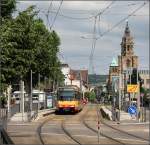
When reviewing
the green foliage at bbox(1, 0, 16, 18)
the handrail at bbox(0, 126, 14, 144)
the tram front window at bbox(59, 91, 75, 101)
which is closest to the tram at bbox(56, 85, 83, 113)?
the tram front window at bbox(59, 91, 75, 101)

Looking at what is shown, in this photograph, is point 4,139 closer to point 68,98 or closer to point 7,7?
point 7,7

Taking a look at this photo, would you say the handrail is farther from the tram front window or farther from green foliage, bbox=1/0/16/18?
the tram front window

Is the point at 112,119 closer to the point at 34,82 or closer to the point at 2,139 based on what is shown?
the point at 34,82

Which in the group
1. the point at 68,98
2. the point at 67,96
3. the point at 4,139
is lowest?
the point at 4,139

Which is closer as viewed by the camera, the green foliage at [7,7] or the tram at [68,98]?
the green foliage at [7,7]

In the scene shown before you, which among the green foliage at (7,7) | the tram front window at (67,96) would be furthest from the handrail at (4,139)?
the tram front window at (67,96)

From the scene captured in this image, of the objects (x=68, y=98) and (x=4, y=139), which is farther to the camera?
(x=68, y=98)

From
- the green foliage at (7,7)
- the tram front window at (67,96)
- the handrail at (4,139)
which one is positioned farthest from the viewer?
the tram front window at (67,96)

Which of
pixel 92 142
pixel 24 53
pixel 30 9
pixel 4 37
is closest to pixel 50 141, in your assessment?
pixel 92 142

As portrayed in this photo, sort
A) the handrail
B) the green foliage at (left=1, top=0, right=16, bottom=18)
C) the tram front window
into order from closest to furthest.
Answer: the handrail
the green foliage at (left=1, top=0, right=16, bottom=18)
the tram front window

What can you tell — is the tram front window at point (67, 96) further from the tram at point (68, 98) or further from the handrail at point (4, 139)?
the handrail at point (4, 139)

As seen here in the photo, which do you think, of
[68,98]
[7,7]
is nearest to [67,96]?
[68,98]

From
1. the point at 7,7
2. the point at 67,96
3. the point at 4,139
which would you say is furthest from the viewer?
the point at 67,96

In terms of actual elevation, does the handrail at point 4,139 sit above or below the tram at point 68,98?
below
